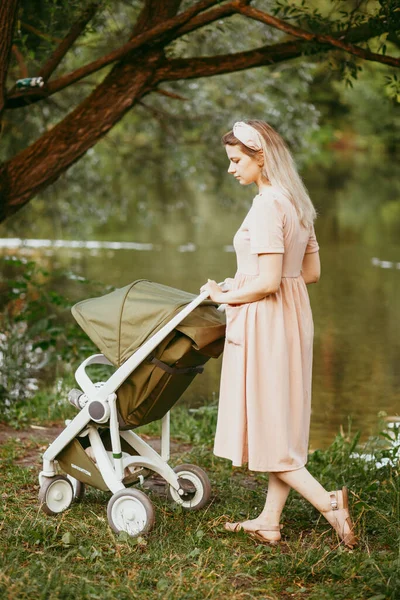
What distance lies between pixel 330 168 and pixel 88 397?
35226mm

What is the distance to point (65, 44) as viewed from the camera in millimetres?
6602

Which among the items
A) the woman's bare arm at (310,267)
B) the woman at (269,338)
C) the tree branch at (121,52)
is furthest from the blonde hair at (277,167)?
the tree branch at (121,52)

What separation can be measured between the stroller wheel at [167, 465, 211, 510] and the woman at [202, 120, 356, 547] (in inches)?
16.9

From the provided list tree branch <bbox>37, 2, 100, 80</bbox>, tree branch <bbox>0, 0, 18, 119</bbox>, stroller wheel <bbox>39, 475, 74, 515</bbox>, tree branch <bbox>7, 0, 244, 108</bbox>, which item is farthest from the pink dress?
tree branch <bbox>37, 2, 100, 80</bbox>

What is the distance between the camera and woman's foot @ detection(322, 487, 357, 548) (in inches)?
162

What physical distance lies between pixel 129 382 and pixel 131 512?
584mm

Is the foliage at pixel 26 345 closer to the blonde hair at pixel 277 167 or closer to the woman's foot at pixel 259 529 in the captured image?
the woman's foot at pixel 259 529

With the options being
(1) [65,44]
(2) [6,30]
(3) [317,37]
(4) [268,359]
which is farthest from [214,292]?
(1) [65,44]

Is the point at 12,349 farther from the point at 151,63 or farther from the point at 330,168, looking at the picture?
the point at 330,168

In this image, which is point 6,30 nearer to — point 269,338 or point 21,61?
point 21,61

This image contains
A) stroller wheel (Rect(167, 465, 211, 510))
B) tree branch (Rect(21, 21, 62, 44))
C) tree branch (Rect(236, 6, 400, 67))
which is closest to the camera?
stroller wheel (Rect(167, 465, 211, 510))

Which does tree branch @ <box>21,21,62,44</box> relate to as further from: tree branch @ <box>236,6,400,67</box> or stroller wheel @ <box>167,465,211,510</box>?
stroller wheel @ <box>167,465,211,510</box>

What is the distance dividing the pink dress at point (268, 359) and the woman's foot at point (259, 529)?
1.01 feet

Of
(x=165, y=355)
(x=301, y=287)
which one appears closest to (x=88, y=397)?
(x=165, y=355)
